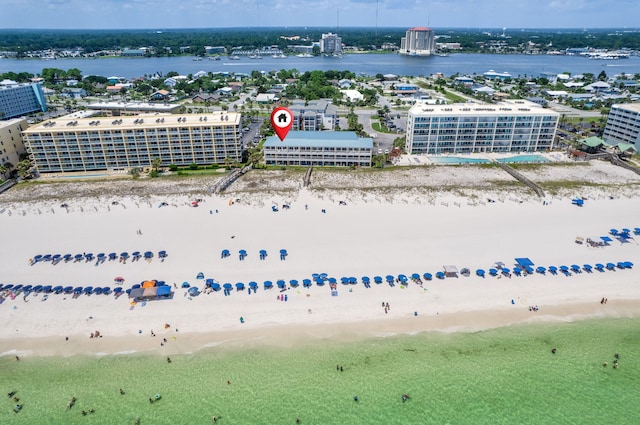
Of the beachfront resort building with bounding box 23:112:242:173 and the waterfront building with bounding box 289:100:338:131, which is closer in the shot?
the beachfront resort building with bounding box 23:112:242:173

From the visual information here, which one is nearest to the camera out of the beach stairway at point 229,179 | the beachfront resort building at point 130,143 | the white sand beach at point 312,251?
the white sand beach at point 312,251

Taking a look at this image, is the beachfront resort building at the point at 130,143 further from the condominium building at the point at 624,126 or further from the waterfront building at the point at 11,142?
the condominium building at the point at 624,126

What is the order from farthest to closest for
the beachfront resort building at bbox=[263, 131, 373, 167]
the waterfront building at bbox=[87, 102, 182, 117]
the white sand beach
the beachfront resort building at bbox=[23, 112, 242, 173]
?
the waterfront building at bbox=[87, 102, 182, 117] < the beachfront resort building at bbox=[263, 131, 373, 167] < the beachfront resort building at bbox=[23, 112, 242, 173] < the white sand beach

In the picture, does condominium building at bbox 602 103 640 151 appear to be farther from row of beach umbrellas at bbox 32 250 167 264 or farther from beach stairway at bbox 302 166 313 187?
row of beach umbrellas at bbox 32 250 167 264

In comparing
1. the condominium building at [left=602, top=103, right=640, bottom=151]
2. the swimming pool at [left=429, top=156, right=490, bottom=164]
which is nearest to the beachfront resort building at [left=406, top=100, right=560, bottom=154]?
the swimming pool at [left=429, top=156, right=490, bottom=164]

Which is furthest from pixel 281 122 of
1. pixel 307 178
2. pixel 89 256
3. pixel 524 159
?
pixel 524 159

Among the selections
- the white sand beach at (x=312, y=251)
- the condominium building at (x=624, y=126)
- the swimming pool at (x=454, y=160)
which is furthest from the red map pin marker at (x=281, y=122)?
the condominium building at (x=624, y=126)
